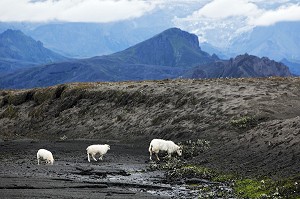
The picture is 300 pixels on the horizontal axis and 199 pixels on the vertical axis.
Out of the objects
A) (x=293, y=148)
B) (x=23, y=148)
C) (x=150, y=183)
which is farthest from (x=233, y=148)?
(x=23, y=148)

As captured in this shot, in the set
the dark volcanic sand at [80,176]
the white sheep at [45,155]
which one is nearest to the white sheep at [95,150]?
the dark volcanic sand at [80,176]

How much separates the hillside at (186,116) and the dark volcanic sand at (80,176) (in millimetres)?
5465

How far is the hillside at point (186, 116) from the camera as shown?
108 ft

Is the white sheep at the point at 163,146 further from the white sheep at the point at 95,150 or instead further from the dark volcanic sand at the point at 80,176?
the white sheep at the point at 95,150

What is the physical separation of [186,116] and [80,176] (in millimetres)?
23200

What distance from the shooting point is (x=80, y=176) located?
1209 inches

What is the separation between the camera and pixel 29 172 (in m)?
31.2

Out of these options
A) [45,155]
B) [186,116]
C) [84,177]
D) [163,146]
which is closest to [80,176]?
[84,177]

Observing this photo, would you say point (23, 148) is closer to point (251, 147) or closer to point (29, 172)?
point (29, 172)

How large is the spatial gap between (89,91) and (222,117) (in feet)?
102

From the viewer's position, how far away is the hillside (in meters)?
33.0

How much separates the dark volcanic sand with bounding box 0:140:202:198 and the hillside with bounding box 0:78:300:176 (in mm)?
5465

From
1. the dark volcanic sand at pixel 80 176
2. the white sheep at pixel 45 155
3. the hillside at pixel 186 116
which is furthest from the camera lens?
the white sheep at pixel 45 155

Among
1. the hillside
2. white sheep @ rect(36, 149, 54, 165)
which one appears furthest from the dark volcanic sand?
the hillside
